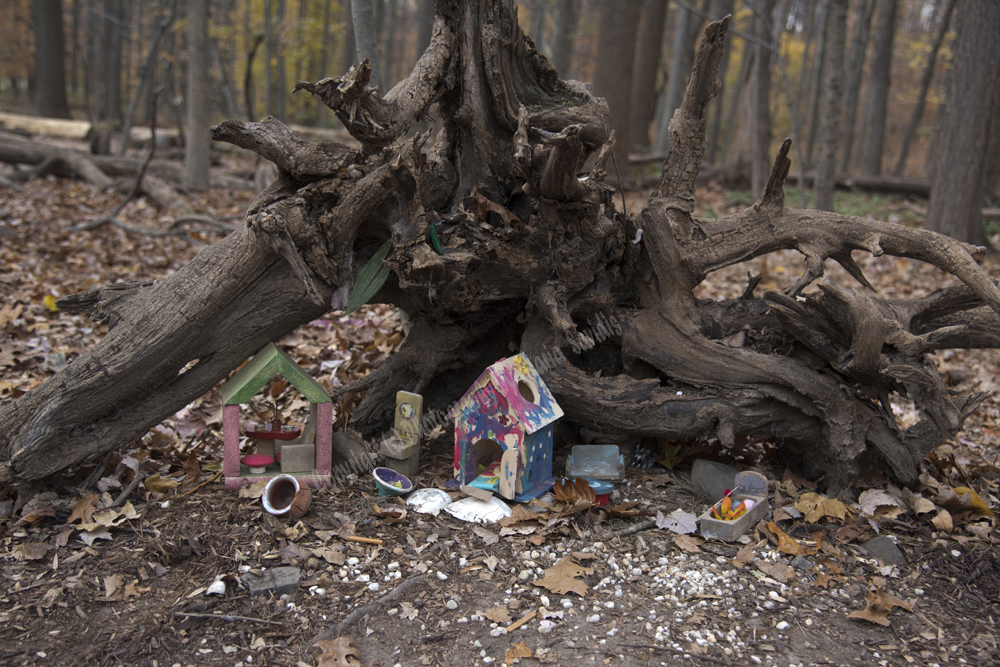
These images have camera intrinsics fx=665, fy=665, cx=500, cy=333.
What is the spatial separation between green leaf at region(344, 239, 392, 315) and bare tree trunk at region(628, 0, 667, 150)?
10.6 meters

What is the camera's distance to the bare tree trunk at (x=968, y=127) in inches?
291

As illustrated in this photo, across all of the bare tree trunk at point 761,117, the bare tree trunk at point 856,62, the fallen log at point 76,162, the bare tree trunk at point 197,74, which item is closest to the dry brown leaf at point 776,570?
the bare tree trunk at point 761,117

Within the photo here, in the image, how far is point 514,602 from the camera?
2723 mm

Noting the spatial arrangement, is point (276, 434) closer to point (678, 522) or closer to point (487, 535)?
point (487, 535)

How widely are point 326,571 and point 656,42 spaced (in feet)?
46.8

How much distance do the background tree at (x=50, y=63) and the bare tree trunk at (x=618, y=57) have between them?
16.4 m

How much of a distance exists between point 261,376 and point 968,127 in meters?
8.25

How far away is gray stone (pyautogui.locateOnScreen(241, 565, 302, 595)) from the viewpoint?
270 cm

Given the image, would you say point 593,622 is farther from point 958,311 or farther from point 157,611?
point 958,311

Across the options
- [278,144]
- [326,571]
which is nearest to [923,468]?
[326,571]

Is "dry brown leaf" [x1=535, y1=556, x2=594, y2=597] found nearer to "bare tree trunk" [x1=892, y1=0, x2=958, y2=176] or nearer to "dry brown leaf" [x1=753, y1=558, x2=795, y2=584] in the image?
"dry brown leaf" [x1=753, y1=558, x2=795, y2=584]

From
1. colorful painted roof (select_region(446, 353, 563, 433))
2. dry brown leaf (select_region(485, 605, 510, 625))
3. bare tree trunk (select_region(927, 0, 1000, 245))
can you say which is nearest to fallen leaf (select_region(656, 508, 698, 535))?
colorful painted roof (select_region(446, 353, 563, 433))

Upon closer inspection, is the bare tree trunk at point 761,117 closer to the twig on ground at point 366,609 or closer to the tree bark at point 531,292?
the tree bark at point 531,292

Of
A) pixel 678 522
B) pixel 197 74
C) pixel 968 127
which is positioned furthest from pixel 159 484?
pixel 197 74
